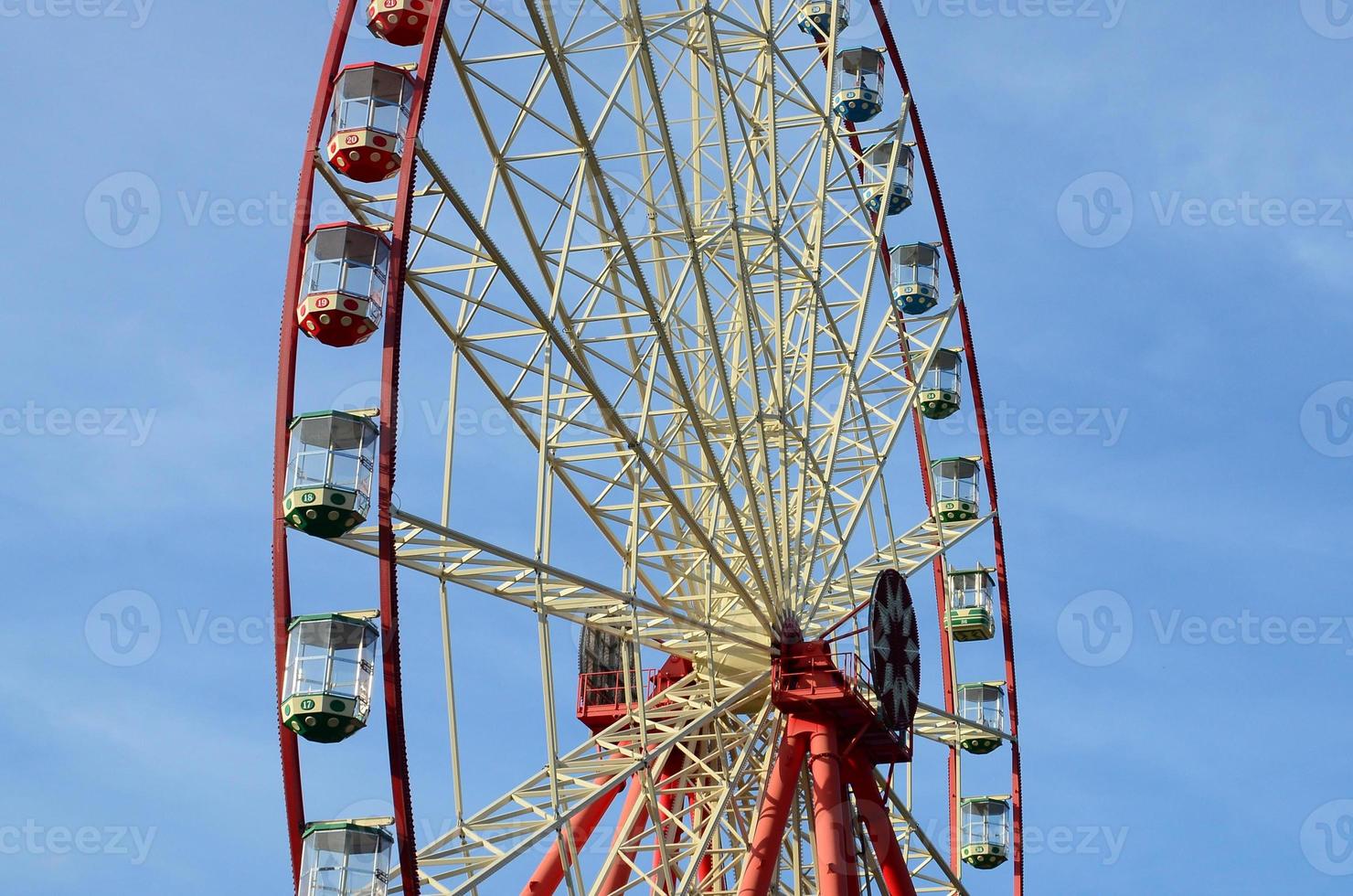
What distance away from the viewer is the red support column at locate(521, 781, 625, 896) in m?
33.9

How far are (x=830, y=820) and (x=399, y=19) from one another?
1334cm

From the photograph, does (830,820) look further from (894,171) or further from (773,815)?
(894,171)

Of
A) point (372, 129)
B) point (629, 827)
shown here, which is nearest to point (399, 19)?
point (372, 129)

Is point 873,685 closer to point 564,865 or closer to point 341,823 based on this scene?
point 564,865

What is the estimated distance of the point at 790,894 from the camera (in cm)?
3594

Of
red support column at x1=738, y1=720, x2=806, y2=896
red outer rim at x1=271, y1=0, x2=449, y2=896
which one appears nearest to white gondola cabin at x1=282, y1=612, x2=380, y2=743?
red outer rim at x1=271, y1=0, x2=449, y2=896

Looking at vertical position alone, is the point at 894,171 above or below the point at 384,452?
above

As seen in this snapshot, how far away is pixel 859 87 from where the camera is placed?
40031mm

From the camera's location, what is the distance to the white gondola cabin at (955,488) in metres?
42.6

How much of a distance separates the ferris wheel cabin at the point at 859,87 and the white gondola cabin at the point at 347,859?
1935 cm

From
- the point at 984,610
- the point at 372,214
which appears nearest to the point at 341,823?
the point at 372,214

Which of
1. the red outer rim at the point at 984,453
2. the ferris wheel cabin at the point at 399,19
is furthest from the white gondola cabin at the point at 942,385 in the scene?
the ferris wheel cabin at the point at 399,19

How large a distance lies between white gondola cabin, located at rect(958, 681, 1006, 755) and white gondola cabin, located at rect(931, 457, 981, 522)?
3.26 meters

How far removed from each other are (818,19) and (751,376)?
30.8 ft
